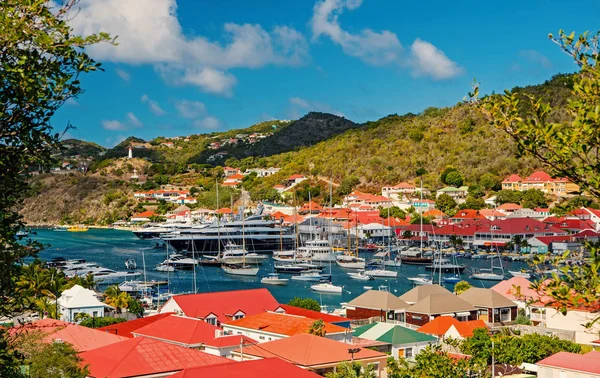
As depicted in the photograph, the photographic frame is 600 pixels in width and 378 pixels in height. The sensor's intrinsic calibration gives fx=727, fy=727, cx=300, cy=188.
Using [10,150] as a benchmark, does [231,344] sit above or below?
below

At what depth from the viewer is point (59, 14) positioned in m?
6.63

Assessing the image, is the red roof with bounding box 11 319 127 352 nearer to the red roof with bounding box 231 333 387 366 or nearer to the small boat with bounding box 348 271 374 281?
the red roof with bounding box 231 333 387 366

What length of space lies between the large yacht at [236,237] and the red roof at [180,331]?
191 ft

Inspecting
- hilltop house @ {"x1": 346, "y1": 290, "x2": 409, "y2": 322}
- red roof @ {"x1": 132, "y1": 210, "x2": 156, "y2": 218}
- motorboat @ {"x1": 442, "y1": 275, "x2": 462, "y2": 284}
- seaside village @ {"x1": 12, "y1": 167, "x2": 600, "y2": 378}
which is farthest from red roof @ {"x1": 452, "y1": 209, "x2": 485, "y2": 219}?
red roof @ {"x1": 132, "y1": 210, "x2": 156, "y2": 218}

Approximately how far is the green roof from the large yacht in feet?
190

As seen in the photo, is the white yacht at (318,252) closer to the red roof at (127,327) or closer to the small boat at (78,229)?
the red roof at (127,327)

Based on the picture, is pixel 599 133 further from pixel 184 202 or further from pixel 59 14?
pixel 184 202

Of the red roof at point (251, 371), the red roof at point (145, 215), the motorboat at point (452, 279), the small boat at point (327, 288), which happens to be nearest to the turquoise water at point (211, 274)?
the small boat at point (327, 288)

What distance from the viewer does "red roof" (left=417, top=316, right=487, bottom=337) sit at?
28531mm

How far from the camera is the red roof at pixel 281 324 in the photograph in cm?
2473

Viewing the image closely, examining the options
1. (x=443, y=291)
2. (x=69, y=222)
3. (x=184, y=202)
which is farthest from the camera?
(x=69, y=222)

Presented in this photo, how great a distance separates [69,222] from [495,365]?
143895mm

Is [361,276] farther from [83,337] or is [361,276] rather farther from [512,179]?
[512,179]

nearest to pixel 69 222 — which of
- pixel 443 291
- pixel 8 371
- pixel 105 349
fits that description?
pixel 443 291
